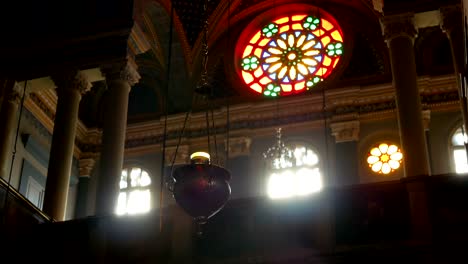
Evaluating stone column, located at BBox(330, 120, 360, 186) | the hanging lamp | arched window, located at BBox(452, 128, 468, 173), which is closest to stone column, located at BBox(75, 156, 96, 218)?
stone column, located at BBox(330, 120, 360, 186)

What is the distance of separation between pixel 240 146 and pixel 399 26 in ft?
15.3

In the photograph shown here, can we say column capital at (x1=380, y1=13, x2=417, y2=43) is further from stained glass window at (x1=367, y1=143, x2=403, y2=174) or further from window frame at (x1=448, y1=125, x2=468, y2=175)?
stained glass window at (x1=367, y1=143, x2=403, y2=174)

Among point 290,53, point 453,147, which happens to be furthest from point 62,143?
point 453,147

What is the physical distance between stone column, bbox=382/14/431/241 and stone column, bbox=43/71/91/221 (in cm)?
522

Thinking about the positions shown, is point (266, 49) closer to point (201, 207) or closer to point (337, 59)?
point (337, 59)

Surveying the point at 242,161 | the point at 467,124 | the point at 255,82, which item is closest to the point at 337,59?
the point at 255,82

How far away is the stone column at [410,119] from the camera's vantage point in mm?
9666

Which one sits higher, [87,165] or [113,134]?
[87,165]

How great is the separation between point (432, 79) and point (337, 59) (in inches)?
78.5

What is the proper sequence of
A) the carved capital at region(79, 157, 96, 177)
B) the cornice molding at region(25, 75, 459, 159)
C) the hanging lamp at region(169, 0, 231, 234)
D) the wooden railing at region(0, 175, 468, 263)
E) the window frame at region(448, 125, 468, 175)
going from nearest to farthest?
the hanging lamp at region(169, 0, 231, 234) < the wooden railing at region(0, 175, 468, 263) < the window frame at region(448, 125, 468, 175) < the cornice molding at region(25, 75, 459, 159) < the carved capital at region(79, 157, 96, 177)

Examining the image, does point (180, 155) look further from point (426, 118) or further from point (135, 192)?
point (426, 118)

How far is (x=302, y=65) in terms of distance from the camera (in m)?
16.2

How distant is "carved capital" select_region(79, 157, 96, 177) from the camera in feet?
53.3

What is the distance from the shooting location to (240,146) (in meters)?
15.6
